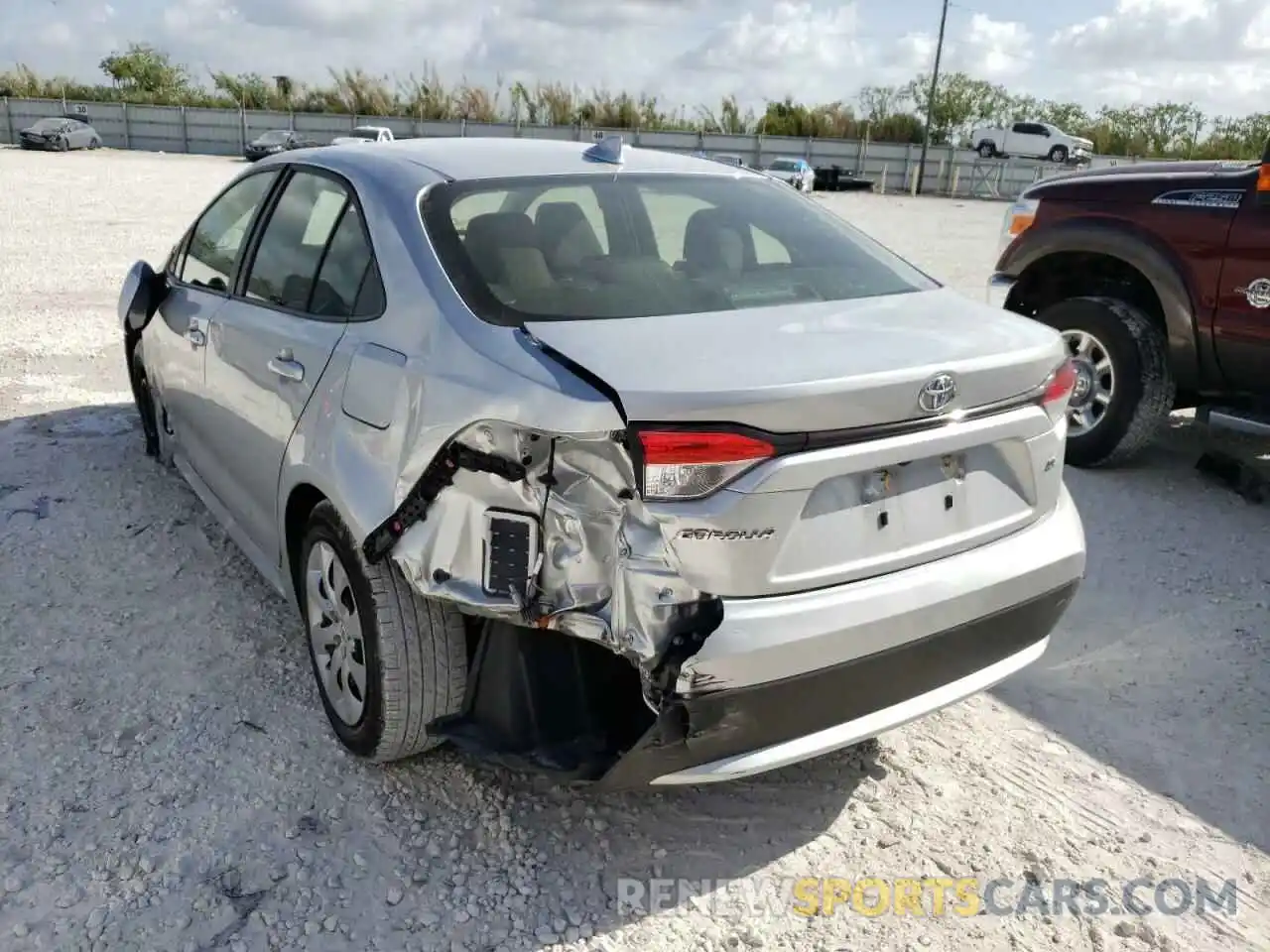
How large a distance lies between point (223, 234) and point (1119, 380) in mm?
4268

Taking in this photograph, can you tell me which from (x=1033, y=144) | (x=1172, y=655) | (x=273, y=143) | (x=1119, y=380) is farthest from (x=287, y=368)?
(x=1033, y=144)

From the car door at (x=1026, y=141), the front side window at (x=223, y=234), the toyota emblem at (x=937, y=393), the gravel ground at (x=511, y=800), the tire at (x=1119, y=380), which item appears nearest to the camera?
the toyota emblem at (x=937, y=393)

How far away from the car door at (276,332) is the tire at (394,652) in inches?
17.8

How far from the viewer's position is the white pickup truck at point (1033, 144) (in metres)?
42.1

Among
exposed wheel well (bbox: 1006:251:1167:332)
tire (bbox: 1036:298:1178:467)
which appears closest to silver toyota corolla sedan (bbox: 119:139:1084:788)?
tire (bbox: 1036:298:1178:467)

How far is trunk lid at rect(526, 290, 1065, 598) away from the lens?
2.07 meters

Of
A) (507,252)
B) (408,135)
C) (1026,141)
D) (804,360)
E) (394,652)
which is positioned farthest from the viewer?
(408,135)

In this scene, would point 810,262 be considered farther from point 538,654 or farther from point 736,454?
point 538,654

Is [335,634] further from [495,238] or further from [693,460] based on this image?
[693,460]

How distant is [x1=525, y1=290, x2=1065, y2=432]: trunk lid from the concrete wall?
131 feet

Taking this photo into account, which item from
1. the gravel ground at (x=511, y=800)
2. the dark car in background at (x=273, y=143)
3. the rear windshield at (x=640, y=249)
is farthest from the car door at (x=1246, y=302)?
the dark car in background at (x=273, y=143)

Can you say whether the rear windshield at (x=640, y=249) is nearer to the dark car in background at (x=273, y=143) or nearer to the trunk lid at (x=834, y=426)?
the trunk lid at (x=834, y=426)

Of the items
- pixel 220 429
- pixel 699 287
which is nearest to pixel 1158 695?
pixel 699 287

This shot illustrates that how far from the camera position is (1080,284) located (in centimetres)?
576
